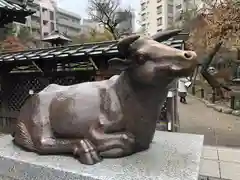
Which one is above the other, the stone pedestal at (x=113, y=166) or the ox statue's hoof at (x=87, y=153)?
the ox statue's hoof at (x=87, y=153)

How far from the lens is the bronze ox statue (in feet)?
4.88

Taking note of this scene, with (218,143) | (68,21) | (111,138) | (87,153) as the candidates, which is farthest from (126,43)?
(68,21)

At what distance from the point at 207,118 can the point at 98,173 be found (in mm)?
6671

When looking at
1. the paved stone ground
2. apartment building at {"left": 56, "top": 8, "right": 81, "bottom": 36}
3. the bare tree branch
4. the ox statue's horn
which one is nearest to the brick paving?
the paved stone ground

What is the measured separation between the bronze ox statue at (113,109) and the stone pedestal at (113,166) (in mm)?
71

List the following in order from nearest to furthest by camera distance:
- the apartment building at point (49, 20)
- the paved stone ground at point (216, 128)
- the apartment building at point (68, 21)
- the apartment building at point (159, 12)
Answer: the paved stone ground at point (216, 128) < the apartment building at point (49, 20) < the apartment building at point (159, 12) < the apartment building at point (68, 21)

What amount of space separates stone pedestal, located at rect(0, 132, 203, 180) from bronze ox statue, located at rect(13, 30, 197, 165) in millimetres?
71

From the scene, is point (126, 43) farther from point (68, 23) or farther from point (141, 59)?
point (68, 23)

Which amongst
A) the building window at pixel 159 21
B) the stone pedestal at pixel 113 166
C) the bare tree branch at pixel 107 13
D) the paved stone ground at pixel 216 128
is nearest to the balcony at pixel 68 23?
the building window at pixel 159 21

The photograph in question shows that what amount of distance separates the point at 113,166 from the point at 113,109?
0.39 metres

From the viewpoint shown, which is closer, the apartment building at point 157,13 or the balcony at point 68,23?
the apartment building at point 157,13

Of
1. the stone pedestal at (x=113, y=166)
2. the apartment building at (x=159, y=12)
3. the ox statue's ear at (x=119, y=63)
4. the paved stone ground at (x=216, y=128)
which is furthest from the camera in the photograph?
the apartment building at (x=159, y=12)

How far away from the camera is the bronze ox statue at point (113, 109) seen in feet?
4.88

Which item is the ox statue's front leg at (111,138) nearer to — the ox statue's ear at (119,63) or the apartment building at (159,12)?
the ox statue's ear at (119,63)
